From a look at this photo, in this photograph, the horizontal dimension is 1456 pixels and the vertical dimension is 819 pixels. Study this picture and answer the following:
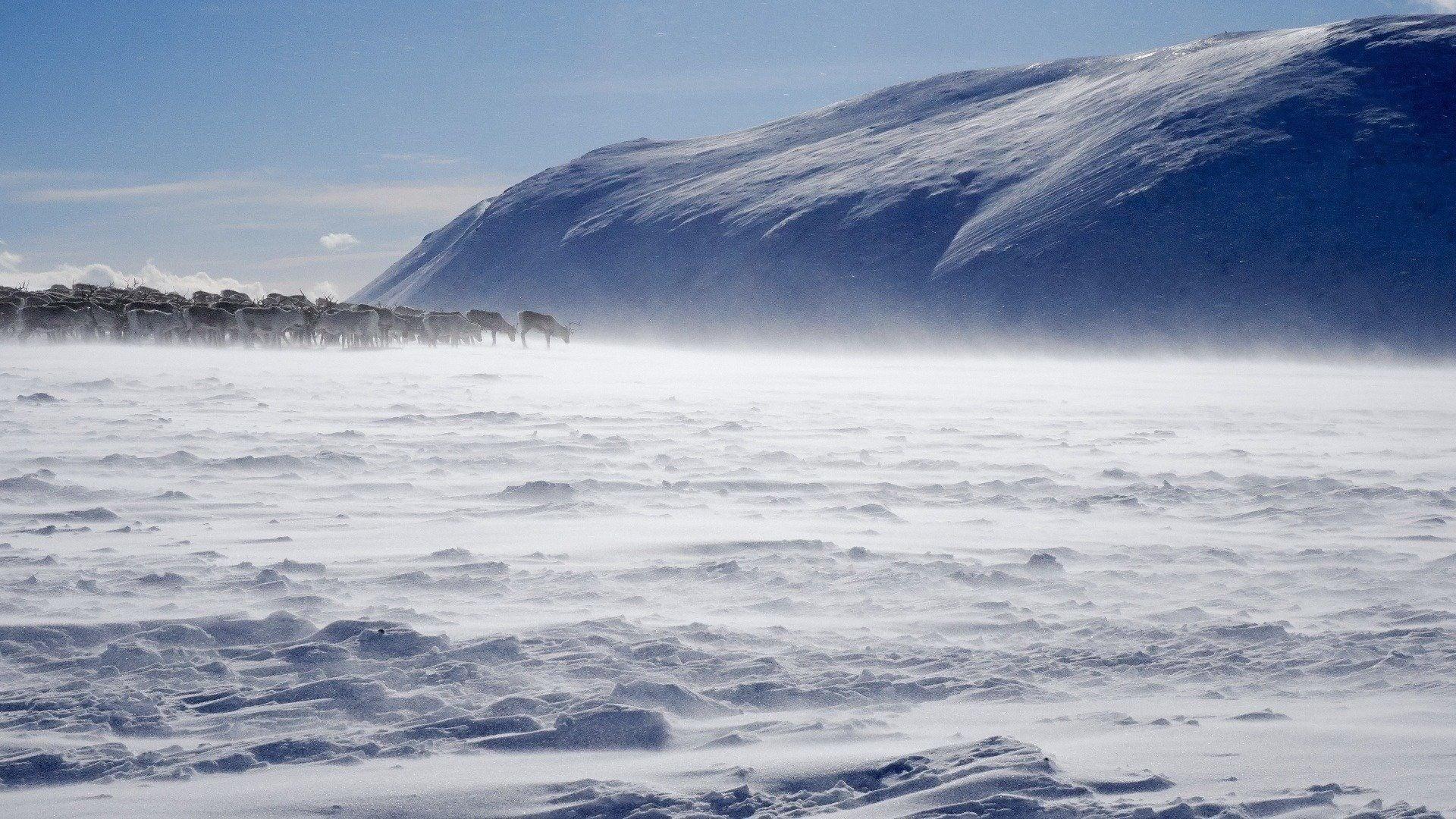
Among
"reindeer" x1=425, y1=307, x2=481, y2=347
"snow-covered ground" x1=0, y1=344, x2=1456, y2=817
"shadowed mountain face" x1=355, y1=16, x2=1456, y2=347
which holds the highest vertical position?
"shadowed mountain face" x1=355, y1=16, x2=1456, y2=347

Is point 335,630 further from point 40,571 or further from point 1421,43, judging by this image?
point 1421,43

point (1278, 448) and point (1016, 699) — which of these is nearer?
point (1016, 699)

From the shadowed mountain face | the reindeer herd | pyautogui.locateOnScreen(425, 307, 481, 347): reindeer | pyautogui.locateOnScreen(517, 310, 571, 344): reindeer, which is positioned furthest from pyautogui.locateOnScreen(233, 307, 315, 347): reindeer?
the shadowed mountain face

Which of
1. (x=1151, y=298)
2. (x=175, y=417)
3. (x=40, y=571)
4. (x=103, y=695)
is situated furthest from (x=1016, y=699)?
(x=1151, y=298)

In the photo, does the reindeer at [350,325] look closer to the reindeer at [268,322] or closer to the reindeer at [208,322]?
the reindeer at [268,322]

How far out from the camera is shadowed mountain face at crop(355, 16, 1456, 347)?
82.6 meters

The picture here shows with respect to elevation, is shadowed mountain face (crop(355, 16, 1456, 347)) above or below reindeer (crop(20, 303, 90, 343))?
above

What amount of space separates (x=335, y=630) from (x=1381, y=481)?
33.5 feet

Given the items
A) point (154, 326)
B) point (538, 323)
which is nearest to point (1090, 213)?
point (538, 323)

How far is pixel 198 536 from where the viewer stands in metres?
8.45

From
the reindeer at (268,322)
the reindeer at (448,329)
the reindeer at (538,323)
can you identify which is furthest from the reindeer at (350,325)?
the reindeer at (538,323)

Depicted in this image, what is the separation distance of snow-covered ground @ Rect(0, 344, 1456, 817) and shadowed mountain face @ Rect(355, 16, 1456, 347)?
73747 mm

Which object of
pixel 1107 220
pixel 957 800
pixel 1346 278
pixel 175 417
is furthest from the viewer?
pixel 1107 220

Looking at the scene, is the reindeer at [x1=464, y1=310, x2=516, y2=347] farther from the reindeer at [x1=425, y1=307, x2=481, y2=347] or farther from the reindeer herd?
the reindeer herd
